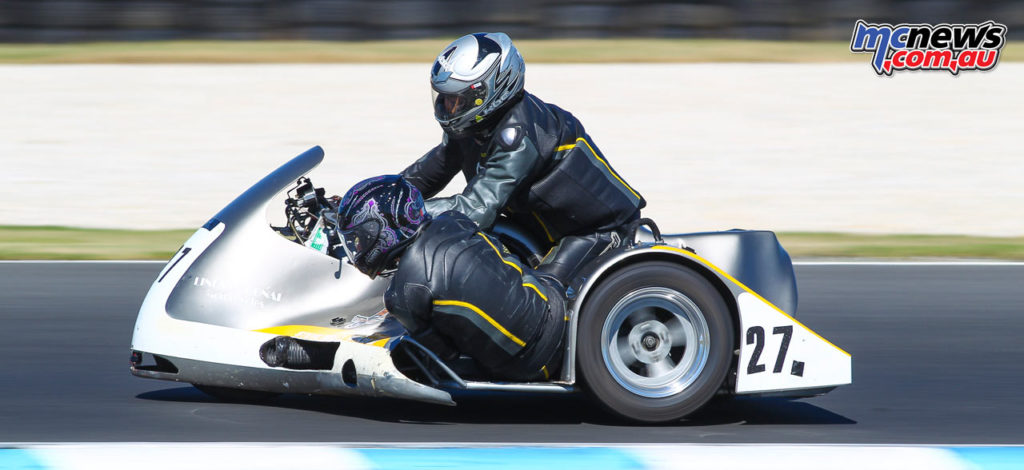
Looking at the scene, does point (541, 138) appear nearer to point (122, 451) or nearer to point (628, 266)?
point (628, 266)

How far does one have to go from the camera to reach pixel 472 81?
4867mm

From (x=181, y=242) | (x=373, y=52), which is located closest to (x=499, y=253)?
(x=181, y=242)

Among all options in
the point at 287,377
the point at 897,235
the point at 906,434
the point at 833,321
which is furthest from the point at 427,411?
the point at 897,235

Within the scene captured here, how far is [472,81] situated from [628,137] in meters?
10.2

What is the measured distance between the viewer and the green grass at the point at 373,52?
57.0ft

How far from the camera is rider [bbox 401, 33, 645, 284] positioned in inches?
188

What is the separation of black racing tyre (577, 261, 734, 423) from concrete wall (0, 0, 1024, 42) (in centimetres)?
1212

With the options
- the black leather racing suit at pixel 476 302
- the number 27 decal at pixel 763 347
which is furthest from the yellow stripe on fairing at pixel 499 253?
the number 27 decal at pixel 763 347

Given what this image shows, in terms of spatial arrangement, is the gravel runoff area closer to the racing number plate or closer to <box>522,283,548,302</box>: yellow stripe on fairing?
the racing number plate

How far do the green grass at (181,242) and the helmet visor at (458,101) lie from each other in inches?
193

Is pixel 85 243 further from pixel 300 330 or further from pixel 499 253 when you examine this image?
pixel 499 253

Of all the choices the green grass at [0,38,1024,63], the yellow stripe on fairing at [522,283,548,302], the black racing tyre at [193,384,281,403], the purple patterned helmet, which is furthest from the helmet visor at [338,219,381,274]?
the green grass at [0,38,1024,63]

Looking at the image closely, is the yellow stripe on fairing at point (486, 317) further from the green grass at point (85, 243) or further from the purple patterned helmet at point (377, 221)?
the green grass at point (85, 243)

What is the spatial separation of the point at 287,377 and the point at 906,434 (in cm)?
210
